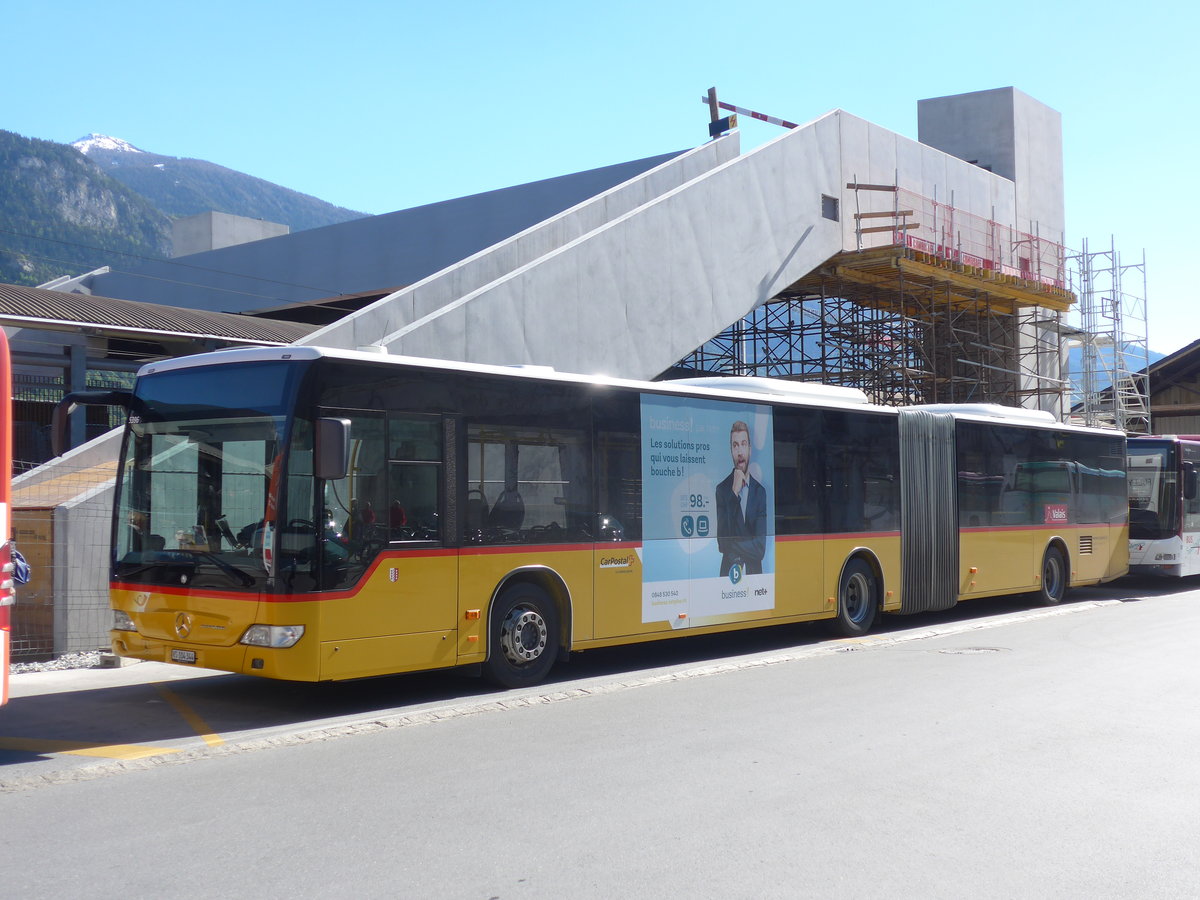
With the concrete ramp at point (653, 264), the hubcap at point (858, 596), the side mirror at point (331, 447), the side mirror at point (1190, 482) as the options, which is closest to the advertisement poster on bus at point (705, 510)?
the hubcap at point (858, 596)

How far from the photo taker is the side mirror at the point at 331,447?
8.59 meters

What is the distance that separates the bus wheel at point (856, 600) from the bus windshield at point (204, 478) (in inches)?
323

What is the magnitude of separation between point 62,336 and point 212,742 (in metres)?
20.0

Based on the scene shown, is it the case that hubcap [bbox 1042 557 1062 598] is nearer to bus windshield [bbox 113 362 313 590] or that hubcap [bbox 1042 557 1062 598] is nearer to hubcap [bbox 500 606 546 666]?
hubcap [bbox 500 606 546 666]

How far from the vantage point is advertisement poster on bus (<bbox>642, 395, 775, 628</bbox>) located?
12055 millimetres

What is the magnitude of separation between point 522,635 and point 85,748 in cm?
389

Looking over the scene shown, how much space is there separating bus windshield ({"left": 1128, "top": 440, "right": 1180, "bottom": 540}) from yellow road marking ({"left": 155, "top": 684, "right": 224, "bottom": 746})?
19136 mm

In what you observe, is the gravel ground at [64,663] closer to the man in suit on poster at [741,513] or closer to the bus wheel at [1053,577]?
the man in suit on poster at [741,513]

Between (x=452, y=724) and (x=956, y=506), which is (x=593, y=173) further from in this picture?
(x=452, y=724)

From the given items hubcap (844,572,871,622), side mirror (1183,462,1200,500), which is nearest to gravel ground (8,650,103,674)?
hubcap (844,572,871,622)

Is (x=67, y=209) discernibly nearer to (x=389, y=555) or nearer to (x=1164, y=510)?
(x=1164, y=510)

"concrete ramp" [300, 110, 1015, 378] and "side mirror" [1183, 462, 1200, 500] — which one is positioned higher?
"concrete ramp" [300, 110, 1015, 378]

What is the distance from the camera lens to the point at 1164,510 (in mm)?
22641

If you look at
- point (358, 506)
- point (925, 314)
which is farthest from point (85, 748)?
point (925, 314)
